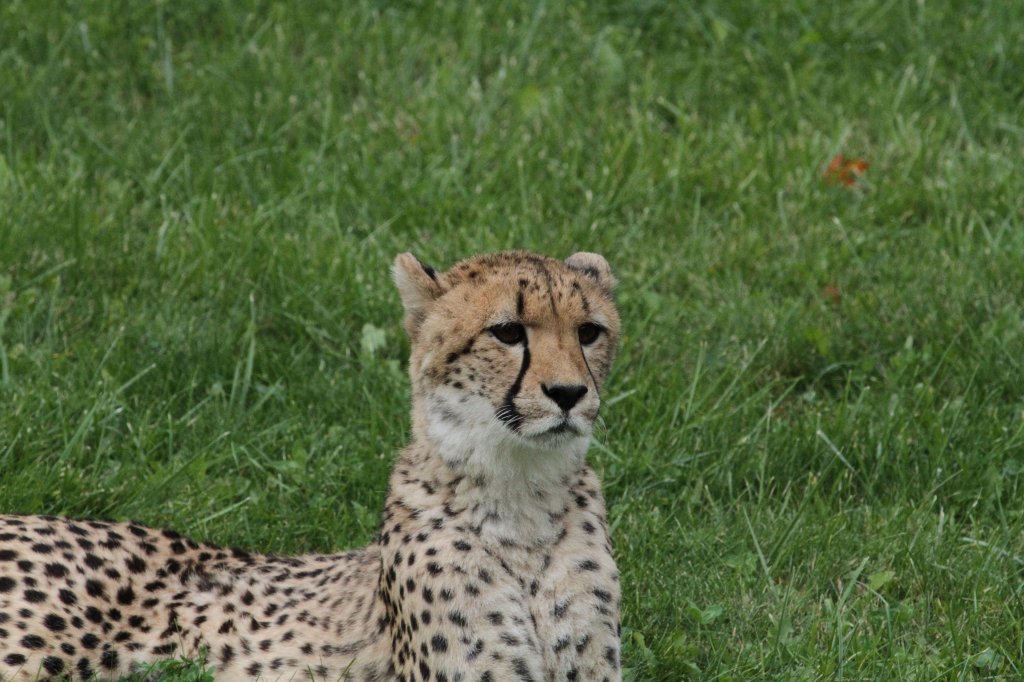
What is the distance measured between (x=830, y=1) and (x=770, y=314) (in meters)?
2.65

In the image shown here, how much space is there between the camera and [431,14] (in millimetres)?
8086

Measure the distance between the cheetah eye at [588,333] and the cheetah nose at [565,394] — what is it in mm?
220

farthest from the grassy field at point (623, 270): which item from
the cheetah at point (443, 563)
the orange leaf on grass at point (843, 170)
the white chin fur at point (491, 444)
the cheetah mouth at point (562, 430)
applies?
the cheetah mouth at point (562, 430)

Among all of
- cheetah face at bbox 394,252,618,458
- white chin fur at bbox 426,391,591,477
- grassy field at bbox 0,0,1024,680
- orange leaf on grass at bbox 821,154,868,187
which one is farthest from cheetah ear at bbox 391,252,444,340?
orange leaf on grass at bbox 821,154,868,187

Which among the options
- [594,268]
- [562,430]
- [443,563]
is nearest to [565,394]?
[562,430]

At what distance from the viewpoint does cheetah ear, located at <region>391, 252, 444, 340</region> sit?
424 centimetres

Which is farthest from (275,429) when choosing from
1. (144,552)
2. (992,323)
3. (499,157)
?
(992,323)

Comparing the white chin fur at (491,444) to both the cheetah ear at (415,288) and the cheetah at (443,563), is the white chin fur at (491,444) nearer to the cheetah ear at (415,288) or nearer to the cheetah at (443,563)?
the cheetah at (443,563)

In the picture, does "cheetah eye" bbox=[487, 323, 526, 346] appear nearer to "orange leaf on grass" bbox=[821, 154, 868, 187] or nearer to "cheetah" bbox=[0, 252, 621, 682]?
"cheetah" bbox=[0, 252, 621, 682]

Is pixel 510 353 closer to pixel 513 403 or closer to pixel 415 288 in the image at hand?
pixel 513 403

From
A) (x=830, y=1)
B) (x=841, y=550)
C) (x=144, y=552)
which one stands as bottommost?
(x=841, y=550)

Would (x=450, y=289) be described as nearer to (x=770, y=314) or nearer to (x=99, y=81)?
(x=770, y=314)

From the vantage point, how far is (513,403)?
390 cm

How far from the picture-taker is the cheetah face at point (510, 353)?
388 cm
